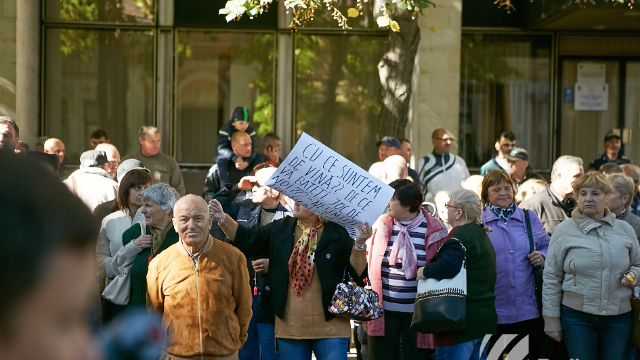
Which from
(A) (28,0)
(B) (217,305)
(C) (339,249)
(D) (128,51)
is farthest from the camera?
(D) (128,51)

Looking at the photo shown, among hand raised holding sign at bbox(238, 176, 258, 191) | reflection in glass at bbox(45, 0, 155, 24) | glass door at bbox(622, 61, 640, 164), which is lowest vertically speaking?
hand raised holding sign at bbox(238, 176, 258, 191)

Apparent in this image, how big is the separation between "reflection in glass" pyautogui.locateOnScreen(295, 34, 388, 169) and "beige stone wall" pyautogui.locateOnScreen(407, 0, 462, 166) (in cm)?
91

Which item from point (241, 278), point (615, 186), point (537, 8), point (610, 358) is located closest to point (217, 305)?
point (241, 278)

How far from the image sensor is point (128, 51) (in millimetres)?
12805

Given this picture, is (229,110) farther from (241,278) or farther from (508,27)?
(241,278)

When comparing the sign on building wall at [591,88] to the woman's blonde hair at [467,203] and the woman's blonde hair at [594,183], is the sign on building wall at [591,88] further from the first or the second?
the woman's blonde hair at [467,203]

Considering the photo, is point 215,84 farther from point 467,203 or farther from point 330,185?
point 330,185

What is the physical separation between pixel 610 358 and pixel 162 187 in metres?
3.65

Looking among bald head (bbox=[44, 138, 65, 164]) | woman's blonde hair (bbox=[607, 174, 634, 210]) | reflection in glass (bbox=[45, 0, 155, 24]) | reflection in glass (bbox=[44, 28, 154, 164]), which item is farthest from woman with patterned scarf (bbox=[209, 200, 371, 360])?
reflection in glass (bbox=[45, 0, 155, 24])

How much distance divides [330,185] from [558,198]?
2942 mm

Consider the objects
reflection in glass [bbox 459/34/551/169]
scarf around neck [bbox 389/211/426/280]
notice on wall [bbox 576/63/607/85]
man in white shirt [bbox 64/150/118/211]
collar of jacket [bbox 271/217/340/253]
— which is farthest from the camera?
notice on wall [bbox 576/63/607/85]

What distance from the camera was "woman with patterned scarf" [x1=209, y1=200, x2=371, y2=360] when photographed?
506cm

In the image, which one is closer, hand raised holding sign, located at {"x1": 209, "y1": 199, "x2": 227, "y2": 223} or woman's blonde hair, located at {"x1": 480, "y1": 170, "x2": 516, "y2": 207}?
hand raised holding sign, located at {"x1": 209, "y1": 199, "x2": 227, "y2": 223}

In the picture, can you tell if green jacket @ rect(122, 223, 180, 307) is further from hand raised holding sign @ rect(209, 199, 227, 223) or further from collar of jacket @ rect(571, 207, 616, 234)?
collar of jacket @ rect(571, 207, 616, 234)
